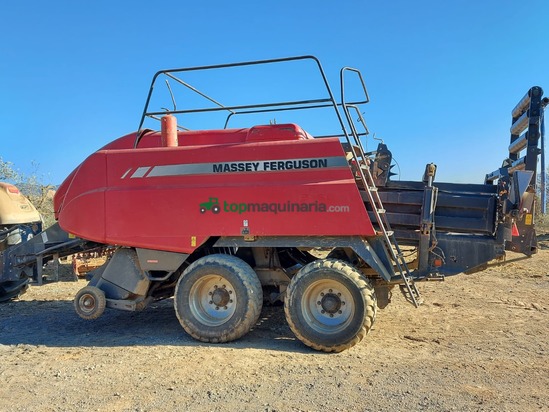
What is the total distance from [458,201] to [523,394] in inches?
91.5

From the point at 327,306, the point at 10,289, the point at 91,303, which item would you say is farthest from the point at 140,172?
the point at 10,289

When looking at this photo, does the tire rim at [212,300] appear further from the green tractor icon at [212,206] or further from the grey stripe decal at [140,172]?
the grey stripe decal at [140,172]

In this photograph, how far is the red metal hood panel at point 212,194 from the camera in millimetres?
5160

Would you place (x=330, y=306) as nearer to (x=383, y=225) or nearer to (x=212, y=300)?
(x=383, y=225)

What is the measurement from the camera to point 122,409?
12.2 feet

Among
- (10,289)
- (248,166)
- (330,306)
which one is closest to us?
(330,306)

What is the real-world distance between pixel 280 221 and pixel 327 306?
3.58ft

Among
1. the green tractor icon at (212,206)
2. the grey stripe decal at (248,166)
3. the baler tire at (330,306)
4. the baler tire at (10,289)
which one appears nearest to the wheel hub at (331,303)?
the baler tire at (330,306)

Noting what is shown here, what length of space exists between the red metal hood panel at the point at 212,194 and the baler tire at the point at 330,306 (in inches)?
18.1

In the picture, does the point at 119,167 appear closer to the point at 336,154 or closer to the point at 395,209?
the point at 336,154

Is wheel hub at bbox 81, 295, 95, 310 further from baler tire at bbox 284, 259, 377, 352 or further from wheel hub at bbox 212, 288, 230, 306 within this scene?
baler tire at bbox 284, 259, 377, 352

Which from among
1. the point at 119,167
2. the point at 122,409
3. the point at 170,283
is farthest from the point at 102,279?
the point at 122,409

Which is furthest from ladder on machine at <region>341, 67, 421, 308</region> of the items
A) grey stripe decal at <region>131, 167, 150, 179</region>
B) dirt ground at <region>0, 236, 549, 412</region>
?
grey stripe decal at <region>131, 167, 150, 179</region>

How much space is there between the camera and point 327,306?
→ 17.0 feet
